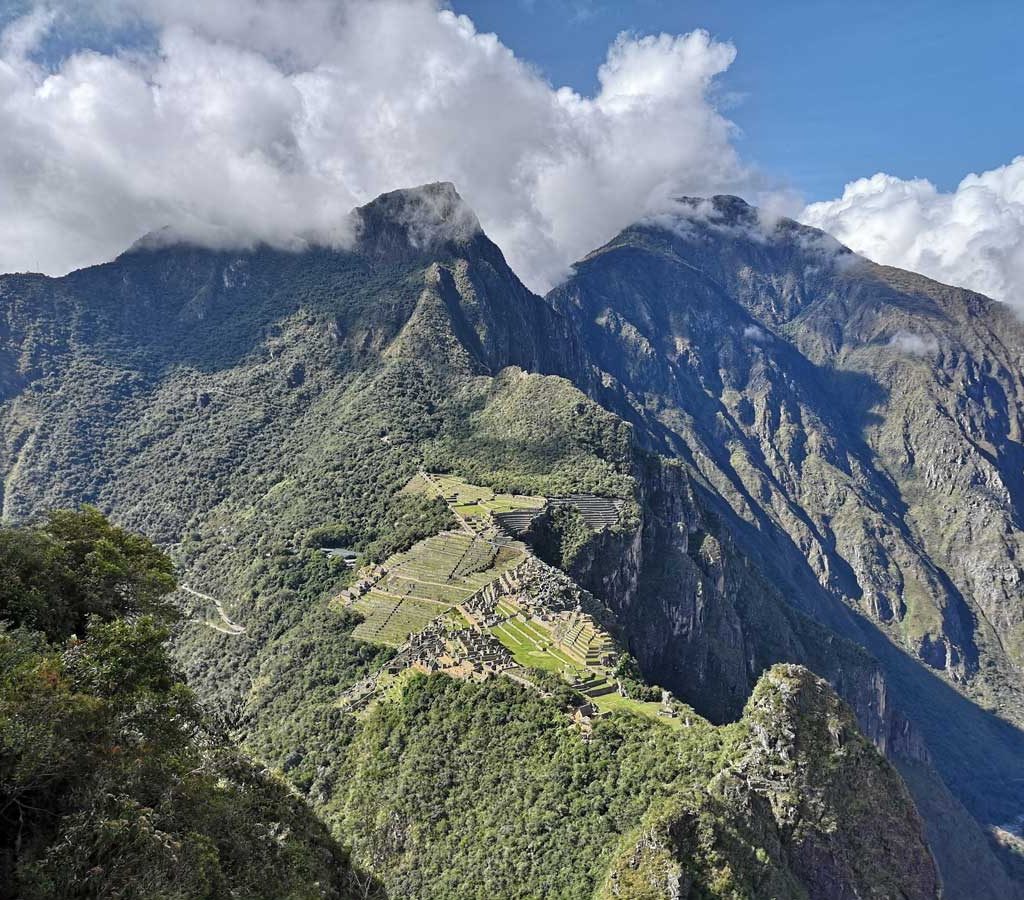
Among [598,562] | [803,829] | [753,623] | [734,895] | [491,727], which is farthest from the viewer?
[753,623]

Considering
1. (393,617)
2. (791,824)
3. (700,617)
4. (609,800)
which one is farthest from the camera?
(700,617)

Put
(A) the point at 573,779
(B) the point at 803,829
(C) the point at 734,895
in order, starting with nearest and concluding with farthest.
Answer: (C) the point at 734,895, (B) the point at 803,829, (A) the point at 573,779

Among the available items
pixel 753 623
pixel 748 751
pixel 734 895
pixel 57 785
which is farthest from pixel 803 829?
pixel 753 623

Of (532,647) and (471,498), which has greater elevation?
(471,498)

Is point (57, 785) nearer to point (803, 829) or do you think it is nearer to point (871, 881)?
point (803, 829)

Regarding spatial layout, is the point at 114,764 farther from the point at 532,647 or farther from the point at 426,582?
the point at 426,582

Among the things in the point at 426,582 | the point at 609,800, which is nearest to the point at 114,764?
the point at 609,800

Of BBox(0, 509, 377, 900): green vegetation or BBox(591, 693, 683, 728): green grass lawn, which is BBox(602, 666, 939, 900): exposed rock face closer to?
BBox(591, 693, 683, 728): green grass lawn

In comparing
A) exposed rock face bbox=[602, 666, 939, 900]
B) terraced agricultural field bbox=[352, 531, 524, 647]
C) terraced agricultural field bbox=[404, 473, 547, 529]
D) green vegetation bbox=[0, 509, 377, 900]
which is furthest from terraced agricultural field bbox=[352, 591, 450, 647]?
green vegetation bbox=[0, 509, 377, 900]
